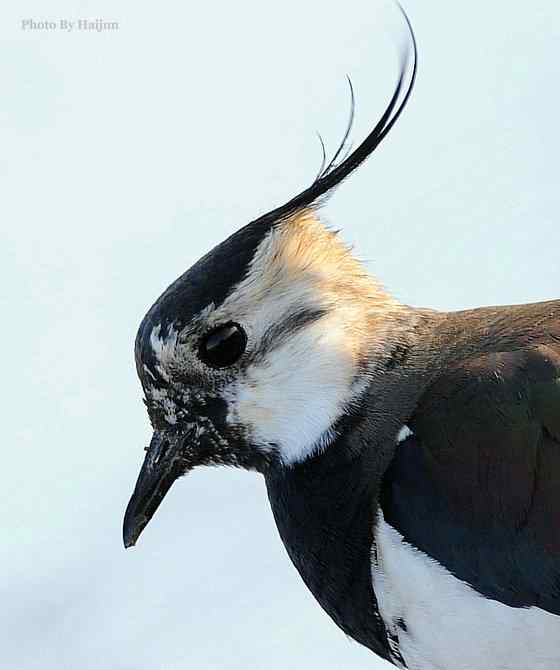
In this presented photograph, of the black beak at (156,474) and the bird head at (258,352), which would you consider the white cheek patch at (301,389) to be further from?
the black beak at (156,474)

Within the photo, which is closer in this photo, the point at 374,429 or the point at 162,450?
the point at 374,429

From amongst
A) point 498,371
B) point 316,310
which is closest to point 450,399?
point 498,371

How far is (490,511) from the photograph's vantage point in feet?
11.3

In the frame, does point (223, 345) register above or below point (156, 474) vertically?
above

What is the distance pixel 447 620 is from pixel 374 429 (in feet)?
1.46

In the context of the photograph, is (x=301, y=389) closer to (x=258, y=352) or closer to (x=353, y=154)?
(x=258, y=352)

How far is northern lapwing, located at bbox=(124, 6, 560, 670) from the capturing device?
3453 millimetres

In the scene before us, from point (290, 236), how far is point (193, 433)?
0.50m

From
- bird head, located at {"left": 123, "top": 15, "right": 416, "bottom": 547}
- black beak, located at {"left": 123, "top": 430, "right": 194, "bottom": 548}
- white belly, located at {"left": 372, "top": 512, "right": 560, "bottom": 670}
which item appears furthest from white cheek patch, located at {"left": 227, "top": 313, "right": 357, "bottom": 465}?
white belly, located at {"left": 372, "top": 512, "right": 560, "bottom": 670}

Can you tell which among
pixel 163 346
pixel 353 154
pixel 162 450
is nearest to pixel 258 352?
pixel 163 346

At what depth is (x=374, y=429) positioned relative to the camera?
12.0 ft

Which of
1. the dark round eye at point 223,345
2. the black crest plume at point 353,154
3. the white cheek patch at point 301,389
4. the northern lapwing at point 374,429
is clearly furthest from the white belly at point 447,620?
the black crest plume at point 353,154

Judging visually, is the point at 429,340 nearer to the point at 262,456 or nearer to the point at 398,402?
the point at 398,402

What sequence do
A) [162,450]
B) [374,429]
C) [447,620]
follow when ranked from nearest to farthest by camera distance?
[447,620] → [374,429] → [162,450]
